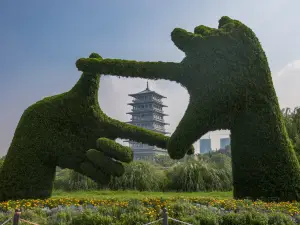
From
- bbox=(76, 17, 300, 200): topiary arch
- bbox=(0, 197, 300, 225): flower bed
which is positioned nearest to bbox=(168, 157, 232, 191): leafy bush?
bbox=(76, 17, 300, 200): topiary arch

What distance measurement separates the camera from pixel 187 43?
575 cm

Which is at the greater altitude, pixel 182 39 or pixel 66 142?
pixel 182 39

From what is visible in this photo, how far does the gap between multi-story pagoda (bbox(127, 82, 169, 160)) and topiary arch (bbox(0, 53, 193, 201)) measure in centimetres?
4289

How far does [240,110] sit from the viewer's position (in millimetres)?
5531

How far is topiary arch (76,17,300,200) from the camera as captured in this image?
5367 mm

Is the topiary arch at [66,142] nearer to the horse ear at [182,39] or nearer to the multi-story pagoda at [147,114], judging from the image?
the horse ear at [182,39]

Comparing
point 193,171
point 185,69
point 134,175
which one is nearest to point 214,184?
point 193,171

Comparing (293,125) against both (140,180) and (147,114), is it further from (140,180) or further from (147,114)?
(147,114)

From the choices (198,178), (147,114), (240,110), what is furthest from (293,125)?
(147,114)

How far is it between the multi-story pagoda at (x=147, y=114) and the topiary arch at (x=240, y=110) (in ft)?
144

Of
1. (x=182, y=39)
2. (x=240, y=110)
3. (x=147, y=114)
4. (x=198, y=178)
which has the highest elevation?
(x=147, y=114)

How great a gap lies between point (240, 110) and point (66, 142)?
361 centimetres

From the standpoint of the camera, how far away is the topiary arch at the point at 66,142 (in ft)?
20.3

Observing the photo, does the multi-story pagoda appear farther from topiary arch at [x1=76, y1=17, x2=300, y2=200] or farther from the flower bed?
the flower bed
